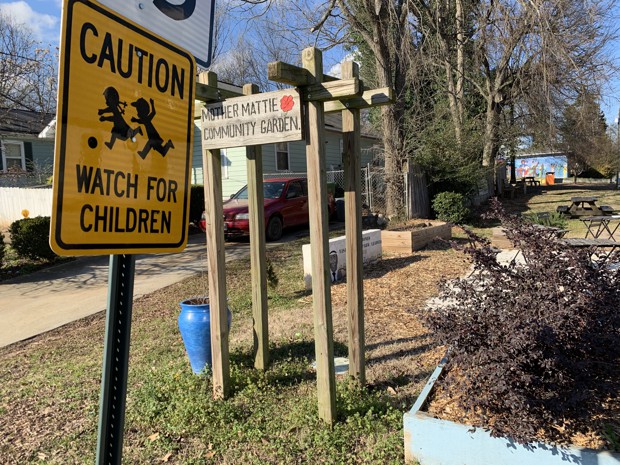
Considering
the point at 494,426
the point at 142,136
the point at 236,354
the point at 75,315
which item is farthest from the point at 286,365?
the point at 75,315

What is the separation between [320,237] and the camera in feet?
10.5

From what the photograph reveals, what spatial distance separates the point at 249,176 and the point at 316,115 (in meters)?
1.09

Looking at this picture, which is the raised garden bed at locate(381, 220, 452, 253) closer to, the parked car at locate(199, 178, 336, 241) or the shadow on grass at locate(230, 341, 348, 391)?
the parked car at locate(199, 178, 336, 241)

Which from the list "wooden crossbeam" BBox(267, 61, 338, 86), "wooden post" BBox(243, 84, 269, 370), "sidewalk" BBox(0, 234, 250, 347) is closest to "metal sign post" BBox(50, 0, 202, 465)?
"wooden crossbeam" BBox(267, 61, 338, 86)

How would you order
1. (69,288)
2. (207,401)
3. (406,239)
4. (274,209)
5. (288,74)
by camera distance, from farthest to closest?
(274,209) < (406,239) < (69,288) < (207,401) < (288,74)

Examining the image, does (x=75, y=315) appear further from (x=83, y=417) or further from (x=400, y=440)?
(x=400, y=440)

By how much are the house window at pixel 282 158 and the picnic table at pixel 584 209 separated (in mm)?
9912

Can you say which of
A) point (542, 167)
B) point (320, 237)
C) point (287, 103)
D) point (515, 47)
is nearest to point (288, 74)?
point (287, 103)

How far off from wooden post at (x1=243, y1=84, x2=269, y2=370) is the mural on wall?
5529 cm

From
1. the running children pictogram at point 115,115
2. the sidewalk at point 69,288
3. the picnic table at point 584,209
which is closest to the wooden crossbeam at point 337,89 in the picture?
the running children pictogram at point 115,115

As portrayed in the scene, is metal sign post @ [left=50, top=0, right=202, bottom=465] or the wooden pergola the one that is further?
the wooden pergola

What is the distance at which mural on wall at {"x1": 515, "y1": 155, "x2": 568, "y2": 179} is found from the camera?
53.1 meters

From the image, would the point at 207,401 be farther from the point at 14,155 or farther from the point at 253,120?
the point at 14,155

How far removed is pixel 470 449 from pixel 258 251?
2.19 metres
